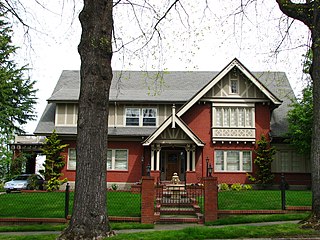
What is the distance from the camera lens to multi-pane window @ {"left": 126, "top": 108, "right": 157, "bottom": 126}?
28562 mm

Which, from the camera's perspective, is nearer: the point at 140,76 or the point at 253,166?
the point at 253,166

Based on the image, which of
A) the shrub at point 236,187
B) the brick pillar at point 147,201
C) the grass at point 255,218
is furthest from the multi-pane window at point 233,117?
the brick pillar at point 147,201

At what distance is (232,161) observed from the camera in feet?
88.4

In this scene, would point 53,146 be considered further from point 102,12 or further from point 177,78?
point 102,12

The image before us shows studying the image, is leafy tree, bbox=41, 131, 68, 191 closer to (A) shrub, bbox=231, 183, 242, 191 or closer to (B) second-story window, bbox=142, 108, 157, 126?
(B) second-story window, bbox=142, 108, 157, 126

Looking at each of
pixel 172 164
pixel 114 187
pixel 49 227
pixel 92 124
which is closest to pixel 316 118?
pixel 92 124

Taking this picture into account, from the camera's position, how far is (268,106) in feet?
89.3

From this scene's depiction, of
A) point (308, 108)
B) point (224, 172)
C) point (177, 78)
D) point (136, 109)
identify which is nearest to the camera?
point (308, 108)

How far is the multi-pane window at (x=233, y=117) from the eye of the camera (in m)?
26.8

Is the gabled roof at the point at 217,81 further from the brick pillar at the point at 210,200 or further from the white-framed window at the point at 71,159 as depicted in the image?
the brick pillar at the point at 210,200

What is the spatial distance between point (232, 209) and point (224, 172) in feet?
38.3

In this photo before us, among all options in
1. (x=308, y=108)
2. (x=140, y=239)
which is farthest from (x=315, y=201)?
(x=308, y=108)

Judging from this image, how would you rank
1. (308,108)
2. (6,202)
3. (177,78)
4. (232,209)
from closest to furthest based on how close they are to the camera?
1. (232,209)
2. (6,202)
3. (308,108)
4. (177,78)

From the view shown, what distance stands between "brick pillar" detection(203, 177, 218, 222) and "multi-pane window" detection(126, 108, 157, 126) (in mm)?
14639
